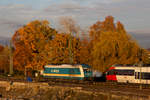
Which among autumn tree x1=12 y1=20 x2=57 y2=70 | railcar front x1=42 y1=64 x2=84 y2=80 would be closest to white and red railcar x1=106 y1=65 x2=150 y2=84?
railcar front x1=42 y1=64 x2=84 y2=80

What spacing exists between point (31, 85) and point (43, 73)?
11.2 m

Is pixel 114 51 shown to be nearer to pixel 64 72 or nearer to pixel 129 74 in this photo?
pixel 129 74

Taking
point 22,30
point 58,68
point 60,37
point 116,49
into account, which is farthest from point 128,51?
point 22,30

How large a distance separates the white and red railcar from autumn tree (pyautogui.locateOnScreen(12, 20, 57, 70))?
1843cm

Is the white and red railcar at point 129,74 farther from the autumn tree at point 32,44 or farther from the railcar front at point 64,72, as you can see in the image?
the autumn tree at point 32,44

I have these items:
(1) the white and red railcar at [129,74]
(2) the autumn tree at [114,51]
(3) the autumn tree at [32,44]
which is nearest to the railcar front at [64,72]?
(2) the autumn tree at [114,51]

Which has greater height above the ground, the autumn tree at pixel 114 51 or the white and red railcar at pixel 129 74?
the autumn tree at pixel 114 51

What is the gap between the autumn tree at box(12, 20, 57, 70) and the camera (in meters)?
52.1

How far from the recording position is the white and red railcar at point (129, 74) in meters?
34.1

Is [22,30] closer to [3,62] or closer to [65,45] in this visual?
[65,45]

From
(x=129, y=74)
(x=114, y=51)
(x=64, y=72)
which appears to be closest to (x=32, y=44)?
(x=64, y=72)

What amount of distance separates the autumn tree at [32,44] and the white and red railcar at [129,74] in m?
18.4

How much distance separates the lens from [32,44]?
52562mm

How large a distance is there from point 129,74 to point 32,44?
81.0 feet
